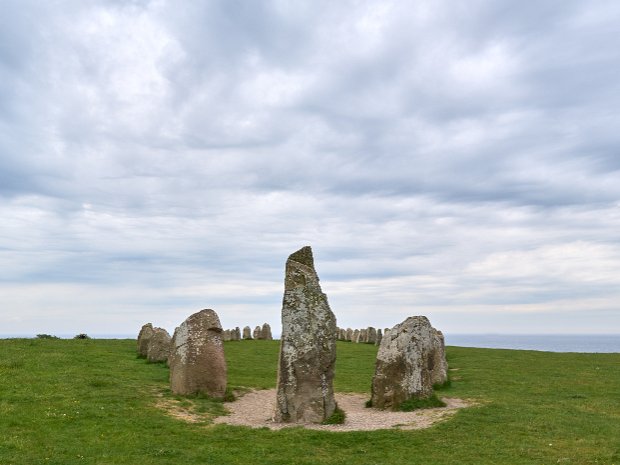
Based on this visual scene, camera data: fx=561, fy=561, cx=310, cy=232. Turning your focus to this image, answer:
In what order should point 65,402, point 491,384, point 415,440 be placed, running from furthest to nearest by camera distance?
point 491,384 → point 65,402 → point 415,440

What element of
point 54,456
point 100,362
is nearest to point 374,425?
point 54,456

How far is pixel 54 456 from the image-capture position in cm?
1356

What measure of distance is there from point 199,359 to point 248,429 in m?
5.37

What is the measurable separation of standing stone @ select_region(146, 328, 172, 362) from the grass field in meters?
2.68

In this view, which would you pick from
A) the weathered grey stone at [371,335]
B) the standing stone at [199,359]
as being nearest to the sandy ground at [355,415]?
the standing stone at [199,359]

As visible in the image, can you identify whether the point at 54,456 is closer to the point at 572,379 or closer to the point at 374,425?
the point at 374,425

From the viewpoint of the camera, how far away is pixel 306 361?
18.5 m

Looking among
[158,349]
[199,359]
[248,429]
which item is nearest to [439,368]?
[199,359]

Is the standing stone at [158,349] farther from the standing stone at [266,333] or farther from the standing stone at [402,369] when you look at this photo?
the standing stone at [266,333]

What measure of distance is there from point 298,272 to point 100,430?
7.77m

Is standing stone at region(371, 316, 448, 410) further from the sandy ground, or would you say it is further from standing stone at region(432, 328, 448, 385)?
standing stone at region(432, 328, 448, 385)

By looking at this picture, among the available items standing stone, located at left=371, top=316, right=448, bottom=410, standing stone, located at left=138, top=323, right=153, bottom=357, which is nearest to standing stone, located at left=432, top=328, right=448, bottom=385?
standing stone, located at left=371, top=316, right=448, bottom=410

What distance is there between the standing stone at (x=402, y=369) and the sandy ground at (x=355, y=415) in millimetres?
707

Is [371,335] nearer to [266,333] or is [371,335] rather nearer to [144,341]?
[266,333]
